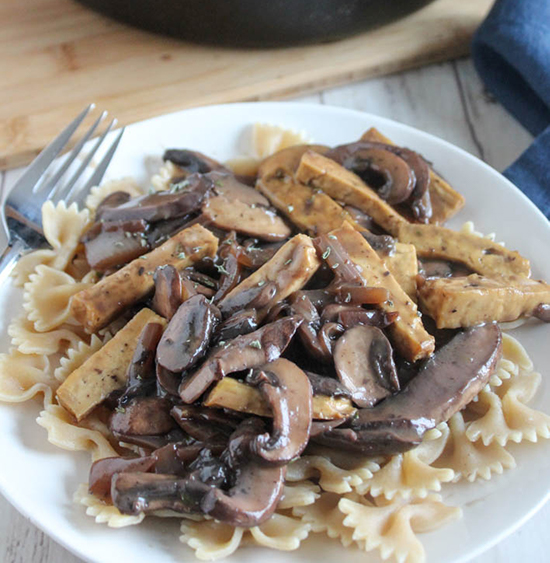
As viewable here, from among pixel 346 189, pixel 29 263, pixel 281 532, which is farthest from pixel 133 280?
pixel 281 532

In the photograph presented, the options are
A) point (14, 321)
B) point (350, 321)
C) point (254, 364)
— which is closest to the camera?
point (254, 364)

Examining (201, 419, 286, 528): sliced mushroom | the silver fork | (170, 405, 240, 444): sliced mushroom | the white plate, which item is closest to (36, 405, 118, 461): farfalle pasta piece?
the white plate

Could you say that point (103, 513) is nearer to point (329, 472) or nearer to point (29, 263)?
point (329, 472)

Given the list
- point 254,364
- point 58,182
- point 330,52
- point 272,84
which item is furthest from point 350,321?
point 330,52

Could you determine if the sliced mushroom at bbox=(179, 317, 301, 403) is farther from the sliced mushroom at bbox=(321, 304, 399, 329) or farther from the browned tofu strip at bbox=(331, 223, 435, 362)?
the browned tofu strip at bbox=(331, 223, 435, 362)

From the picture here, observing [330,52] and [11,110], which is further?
[330,52]

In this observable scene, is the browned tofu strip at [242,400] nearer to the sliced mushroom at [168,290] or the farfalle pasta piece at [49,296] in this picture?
the sliced mushroom at [168,290]

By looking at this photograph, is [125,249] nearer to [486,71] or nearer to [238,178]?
[238,178]
